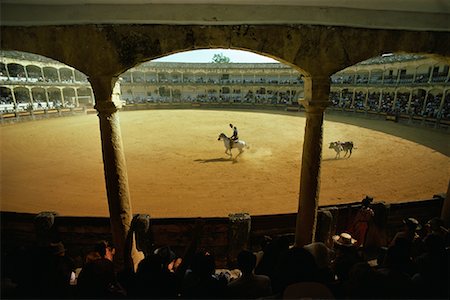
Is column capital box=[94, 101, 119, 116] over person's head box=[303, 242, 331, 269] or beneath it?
over

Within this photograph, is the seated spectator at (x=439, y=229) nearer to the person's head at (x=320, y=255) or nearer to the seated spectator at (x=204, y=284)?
the person's head at (x=320, y=255)

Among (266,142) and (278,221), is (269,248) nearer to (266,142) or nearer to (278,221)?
(278,221)

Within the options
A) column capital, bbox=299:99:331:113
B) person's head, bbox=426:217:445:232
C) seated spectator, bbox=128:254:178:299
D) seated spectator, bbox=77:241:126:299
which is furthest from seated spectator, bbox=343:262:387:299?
person's head, bbox=426:217:445:232

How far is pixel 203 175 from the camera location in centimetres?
Answer: 1091

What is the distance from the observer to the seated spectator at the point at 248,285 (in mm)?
2506

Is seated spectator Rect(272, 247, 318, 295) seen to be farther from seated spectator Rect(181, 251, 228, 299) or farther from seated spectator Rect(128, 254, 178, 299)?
seated spectator Rect(128, 254, 178, 299)

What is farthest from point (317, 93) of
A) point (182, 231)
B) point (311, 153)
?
point (182, 231)

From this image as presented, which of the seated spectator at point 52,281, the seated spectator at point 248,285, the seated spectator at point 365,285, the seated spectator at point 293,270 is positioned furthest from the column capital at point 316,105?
the seated spectator at point 52,281

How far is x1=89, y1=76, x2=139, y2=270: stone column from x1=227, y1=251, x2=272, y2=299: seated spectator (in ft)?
6.06

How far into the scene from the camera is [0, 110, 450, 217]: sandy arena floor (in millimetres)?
8328

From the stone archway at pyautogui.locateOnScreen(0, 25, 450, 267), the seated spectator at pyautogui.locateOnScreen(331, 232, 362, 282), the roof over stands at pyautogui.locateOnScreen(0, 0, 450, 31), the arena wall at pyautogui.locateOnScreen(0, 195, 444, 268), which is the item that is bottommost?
the arena wall at pyautogui.locateOnScreen(0, 195, 444, 268)

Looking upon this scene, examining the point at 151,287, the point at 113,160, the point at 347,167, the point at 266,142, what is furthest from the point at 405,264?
the point at 266,142

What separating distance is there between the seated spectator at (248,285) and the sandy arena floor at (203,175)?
5199 millimetres

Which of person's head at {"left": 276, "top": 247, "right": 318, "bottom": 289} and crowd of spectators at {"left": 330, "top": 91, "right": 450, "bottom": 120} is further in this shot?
crowd of spectators at {"left": 330, "top": 91, "right": 450, "bottom": 120}
